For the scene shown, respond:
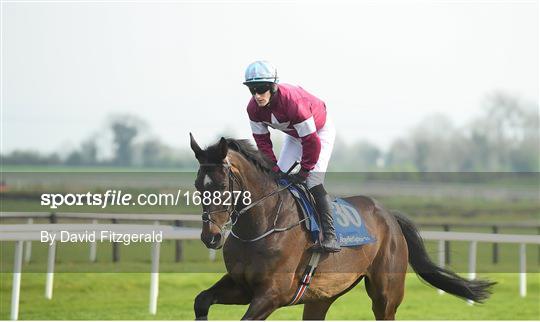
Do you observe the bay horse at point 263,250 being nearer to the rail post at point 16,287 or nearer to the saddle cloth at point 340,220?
the saddle cloth at point 340,220

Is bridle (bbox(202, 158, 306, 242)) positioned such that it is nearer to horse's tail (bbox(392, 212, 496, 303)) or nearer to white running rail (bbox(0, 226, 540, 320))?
horse's tail (bbox(392, 212, 496, 303))

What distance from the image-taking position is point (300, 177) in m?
5.37

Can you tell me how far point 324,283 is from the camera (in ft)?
17.6

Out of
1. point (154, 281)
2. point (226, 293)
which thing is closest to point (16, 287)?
point (154, 281)

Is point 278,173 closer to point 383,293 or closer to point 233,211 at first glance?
point 233,211

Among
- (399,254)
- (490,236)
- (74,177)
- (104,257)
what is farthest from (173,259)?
(399,254)

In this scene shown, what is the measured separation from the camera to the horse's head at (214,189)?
182 inches

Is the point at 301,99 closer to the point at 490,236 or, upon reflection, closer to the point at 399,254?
the point at 399,254

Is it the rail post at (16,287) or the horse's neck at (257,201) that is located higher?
the horse's neck at (257,201)

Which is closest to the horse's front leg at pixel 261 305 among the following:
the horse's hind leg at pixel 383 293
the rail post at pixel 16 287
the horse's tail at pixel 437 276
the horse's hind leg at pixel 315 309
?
the horse's hind leg at pixel 315 309

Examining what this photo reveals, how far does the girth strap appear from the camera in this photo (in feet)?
17.0

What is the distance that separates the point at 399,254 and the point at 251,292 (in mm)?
1329

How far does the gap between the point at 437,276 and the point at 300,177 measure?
159cm

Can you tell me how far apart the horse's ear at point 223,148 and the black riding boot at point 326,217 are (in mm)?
725
